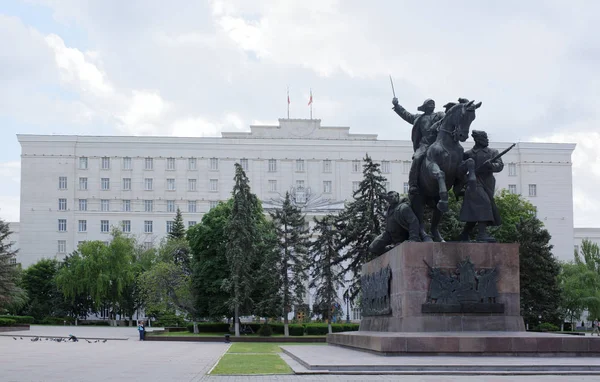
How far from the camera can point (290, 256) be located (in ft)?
155

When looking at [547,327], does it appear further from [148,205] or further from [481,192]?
[148,205]

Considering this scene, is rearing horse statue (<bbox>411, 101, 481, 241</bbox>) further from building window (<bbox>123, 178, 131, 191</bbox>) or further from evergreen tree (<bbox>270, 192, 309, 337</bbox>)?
building window (<bbox>123, 178, 131, 191</bbox>)

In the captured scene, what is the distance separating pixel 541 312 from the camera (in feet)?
145

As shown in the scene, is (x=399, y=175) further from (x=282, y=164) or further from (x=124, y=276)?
(x=124, y=276)

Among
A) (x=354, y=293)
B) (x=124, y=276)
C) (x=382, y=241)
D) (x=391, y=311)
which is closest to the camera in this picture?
(x=391, y=311)

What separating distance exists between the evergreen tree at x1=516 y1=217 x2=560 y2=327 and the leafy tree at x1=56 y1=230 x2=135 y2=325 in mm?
34849

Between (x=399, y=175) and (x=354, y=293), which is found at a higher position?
(x=399, y=175)

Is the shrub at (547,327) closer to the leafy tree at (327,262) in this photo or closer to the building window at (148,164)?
the leafy tree at (327,262)

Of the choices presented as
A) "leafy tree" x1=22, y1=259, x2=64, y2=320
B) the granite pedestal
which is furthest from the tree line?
the granite pedestal

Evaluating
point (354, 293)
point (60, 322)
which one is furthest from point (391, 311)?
point (60, 322)

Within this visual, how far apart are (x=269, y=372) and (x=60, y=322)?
56.6 metres

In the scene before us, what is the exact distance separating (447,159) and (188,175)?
6945 centimetres

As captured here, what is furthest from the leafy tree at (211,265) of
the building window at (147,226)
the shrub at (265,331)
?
the building window at (147,226)

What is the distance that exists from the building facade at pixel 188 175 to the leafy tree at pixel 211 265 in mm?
33045
